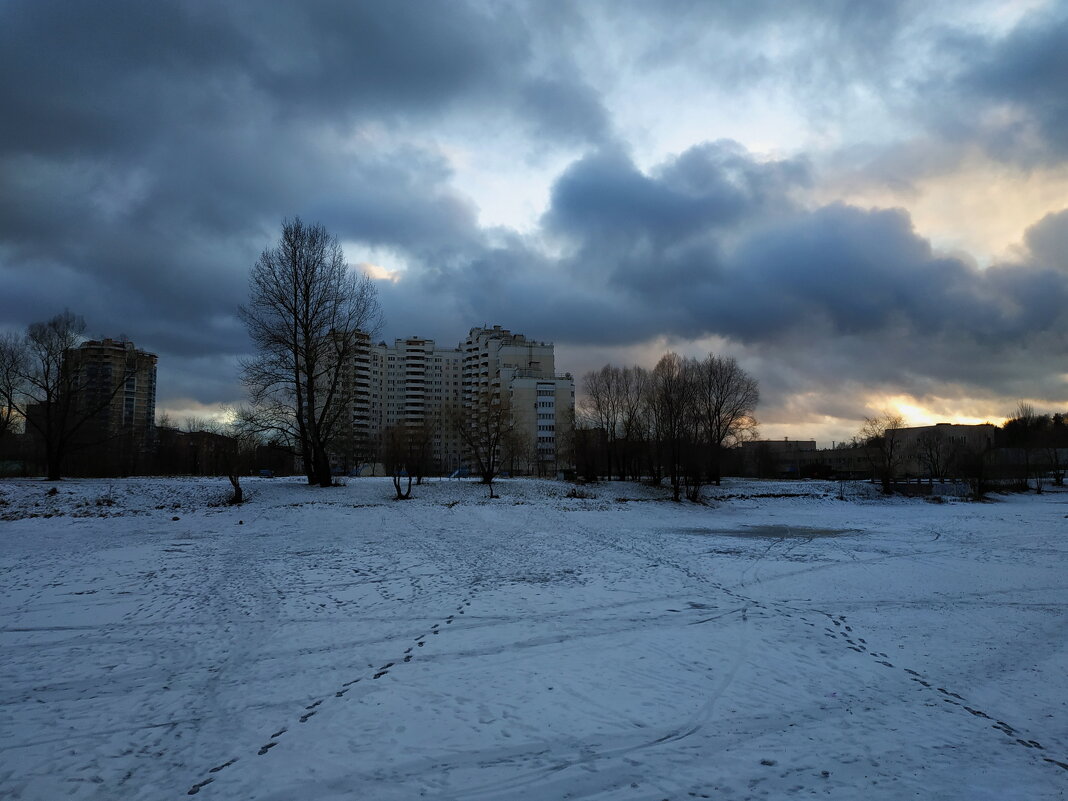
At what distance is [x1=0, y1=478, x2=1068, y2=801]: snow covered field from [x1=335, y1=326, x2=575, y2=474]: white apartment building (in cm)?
6546

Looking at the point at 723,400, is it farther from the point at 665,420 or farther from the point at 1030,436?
the point at 1030,436

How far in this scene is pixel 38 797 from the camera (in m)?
4.27

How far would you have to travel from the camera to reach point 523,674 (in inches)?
273

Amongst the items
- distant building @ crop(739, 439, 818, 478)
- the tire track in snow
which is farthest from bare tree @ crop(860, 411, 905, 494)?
the tire track in snow

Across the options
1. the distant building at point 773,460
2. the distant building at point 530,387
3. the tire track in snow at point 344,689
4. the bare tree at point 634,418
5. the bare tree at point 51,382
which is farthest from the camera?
the distant building at point 530,387

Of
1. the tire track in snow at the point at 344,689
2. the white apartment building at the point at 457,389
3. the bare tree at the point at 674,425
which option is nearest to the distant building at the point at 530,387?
the white apartment building at the point at 457,389

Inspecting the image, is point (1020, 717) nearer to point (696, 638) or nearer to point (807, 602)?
point (696, 638)

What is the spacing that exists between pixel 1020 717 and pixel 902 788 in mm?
2462

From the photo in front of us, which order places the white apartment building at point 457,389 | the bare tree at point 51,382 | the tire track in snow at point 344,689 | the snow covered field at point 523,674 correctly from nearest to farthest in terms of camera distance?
the tire track in snow at point 344,689 < the snow covered field at point 523,674 < the bare tree at point 51,382 < the white apartment building at point 457,389

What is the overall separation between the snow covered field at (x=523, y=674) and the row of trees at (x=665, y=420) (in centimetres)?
2731

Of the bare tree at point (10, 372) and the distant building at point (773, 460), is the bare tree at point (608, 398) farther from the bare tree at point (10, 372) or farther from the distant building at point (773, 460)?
the bare tree at point (10, 372)

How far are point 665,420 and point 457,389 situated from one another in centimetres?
10568

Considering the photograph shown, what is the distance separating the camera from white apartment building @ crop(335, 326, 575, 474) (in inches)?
3890

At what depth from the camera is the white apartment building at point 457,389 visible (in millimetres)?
98812
